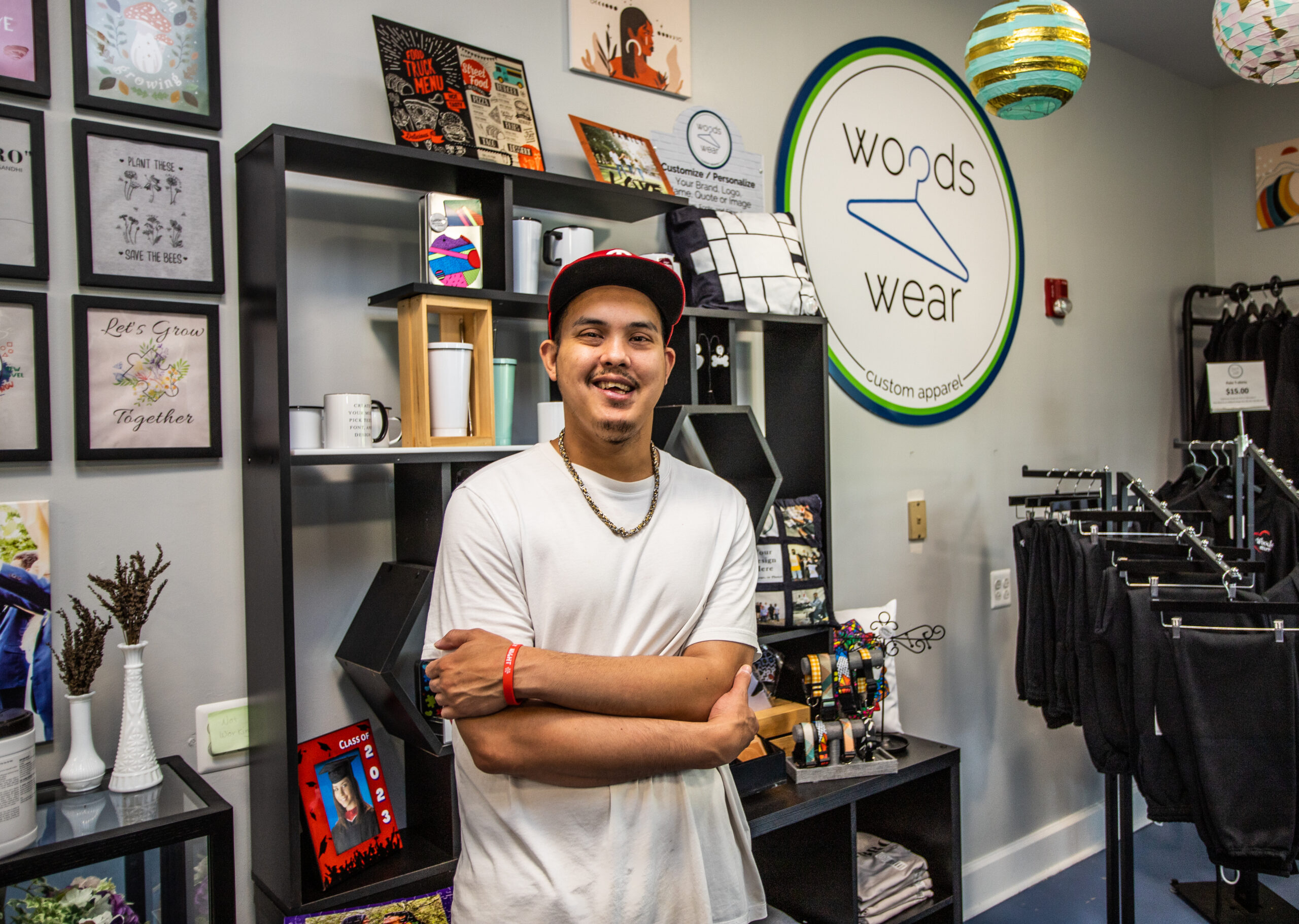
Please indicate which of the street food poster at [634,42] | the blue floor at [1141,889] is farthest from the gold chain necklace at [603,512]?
the blue floor at [1141,889]

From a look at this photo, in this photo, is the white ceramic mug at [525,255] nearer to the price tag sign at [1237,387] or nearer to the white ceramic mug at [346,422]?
the white ceramic mug at [346,422]

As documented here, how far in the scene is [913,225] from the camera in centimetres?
295

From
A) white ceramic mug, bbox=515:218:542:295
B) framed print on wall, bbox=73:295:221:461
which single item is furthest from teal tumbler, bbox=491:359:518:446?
framed print on wall, bbox=73:295:221:461

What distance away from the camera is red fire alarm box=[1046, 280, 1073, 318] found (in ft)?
11.1

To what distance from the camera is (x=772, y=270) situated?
7.04ft

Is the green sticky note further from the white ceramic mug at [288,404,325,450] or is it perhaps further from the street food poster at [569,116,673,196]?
the street food poster at [569,116,673,196]

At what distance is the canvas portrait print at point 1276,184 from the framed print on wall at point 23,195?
442cm

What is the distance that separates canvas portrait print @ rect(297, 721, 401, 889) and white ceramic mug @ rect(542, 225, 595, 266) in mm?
982

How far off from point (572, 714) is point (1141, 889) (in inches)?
107

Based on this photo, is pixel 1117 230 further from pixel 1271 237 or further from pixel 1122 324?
pixel 1271 237

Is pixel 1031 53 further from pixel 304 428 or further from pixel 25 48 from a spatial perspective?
pixel 25 48

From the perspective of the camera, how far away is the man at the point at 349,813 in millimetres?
1633

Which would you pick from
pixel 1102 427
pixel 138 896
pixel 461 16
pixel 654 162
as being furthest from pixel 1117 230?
pixel 138 896

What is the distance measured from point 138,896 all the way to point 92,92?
4.16 feet
